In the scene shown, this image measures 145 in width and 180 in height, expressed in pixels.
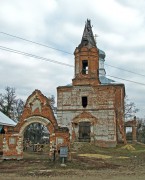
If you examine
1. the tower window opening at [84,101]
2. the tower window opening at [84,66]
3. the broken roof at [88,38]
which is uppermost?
the broken roof at [88,38]

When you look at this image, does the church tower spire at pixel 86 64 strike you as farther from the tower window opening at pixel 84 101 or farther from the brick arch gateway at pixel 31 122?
the brick arch gateway at pixel 31 122

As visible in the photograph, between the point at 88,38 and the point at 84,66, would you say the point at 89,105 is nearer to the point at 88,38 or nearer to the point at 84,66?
the point at 84,66

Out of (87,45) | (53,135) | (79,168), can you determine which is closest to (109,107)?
(87,45)

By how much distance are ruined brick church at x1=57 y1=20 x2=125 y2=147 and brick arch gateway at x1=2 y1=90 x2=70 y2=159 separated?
50.9 ft

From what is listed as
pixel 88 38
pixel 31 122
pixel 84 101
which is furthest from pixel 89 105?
pixel 31 122

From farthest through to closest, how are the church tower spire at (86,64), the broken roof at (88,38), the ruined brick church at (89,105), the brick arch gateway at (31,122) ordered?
the broken roof at (88,38), the church tower spire at (86,64), the ruined brick church at (89,105), the brick arch gateway at (31,122)

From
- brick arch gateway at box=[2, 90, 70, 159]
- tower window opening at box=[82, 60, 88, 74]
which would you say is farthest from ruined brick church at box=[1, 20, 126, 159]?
brick arch gateway at box=[2, 90, 70, 159]

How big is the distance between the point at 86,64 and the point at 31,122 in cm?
1815

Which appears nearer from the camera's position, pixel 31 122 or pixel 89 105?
pixel 31 122

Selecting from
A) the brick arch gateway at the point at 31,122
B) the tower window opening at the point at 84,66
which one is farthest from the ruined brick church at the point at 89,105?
the brick arch gateway at the point at 31,122

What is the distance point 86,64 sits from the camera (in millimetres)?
41156

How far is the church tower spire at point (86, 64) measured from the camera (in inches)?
1583

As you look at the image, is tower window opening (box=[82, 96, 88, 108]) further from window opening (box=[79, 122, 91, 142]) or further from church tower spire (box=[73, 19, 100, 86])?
window opening (box=[79, 122, 91, 142])

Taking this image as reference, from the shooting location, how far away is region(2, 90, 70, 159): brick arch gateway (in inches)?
937
